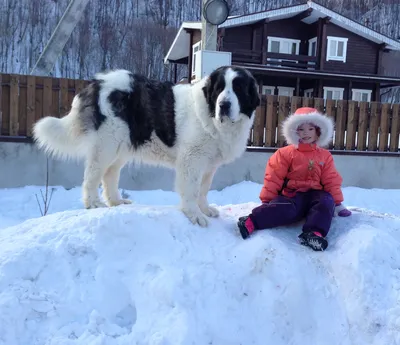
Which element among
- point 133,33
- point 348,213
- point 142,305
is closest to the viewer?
point 142,305

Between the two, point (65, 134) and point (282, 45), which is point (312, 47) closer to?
point (282, 45)

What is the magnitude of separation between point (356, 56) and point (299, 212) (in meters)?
23.7

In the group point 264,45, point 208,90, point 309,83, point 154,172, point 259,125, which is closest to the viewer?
point 208,90

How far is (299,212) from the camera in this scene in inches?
137

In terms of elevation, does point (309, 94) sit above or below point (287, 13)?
below

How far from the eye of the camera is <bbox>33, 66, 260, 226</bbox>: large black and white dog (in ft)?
11.9

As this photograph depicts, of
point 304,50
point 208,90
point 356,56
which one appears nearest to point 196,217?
point 208,90

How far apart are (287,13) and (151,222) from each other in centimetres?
2122

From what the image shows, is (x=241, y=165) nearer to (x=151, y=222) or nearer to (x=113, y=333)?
(x=151, y=222)

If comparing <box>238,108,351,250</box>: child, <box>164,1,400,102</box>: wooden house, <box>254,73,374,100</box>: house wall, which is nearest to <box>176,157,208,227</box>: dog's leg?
<box>238,108,351,250</box>: child

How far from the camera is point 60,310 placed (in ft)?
7.96

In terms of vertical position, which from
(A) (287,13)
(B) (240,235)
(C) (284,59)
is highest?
(A) (287,13)

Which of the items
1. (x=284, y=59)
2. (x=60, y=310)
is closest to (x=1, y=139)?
(x=60, y=310)

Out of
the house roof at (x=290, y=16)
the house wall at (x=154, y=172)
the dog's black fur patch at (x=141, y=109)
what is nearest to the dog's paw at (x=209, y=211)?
the dog's black fur patch at (x=141, y=109)
